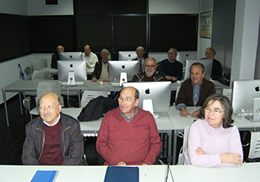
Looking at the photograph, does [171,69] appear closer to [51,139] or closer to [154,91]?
[154,91]

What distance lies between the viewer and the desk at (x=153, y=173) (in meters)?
1.90

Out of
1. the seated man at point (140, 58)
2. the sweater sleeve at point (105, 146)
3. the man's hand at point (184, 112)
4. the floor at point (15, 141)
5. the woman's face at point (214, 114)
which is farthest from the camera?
the seated man at point (140, 58)

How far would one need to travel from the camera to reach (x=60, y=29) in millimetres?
8047

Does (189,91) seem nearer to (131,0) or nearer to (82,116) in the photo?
(82,116)

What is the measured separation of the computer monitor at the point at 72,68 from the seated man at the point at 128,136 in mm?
2313

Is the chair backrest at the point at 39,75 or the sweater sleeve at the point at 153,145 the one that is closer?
the sweater sleeve at the point at 153,145

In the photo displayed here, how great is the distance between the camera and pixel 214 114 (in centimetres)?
216

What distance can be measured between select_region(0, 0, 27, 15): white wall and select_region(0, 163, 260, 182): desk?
17.3ft

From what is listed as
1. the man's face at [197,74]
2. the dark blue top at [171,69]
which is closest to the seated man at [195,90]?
the man's face at [197,74]

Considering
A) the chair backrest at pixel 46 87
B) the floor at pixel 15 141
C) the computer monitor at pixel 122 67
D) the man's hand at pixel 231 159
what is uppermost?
the computer monitor at pixel 122 67

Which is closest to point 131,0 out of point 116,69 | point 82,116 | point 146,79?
point 116,69

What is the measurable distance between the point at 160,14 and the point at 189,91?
4987 mm

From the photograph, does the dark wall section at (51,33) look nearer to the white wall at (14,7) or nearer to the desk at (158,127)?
the white wall at (14,7)

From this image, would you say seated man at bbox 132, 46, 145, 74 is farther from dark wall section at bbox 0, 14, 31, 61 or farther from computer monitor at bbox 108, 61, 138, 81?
dark wall section at bbox 0, 14, 31, 61
